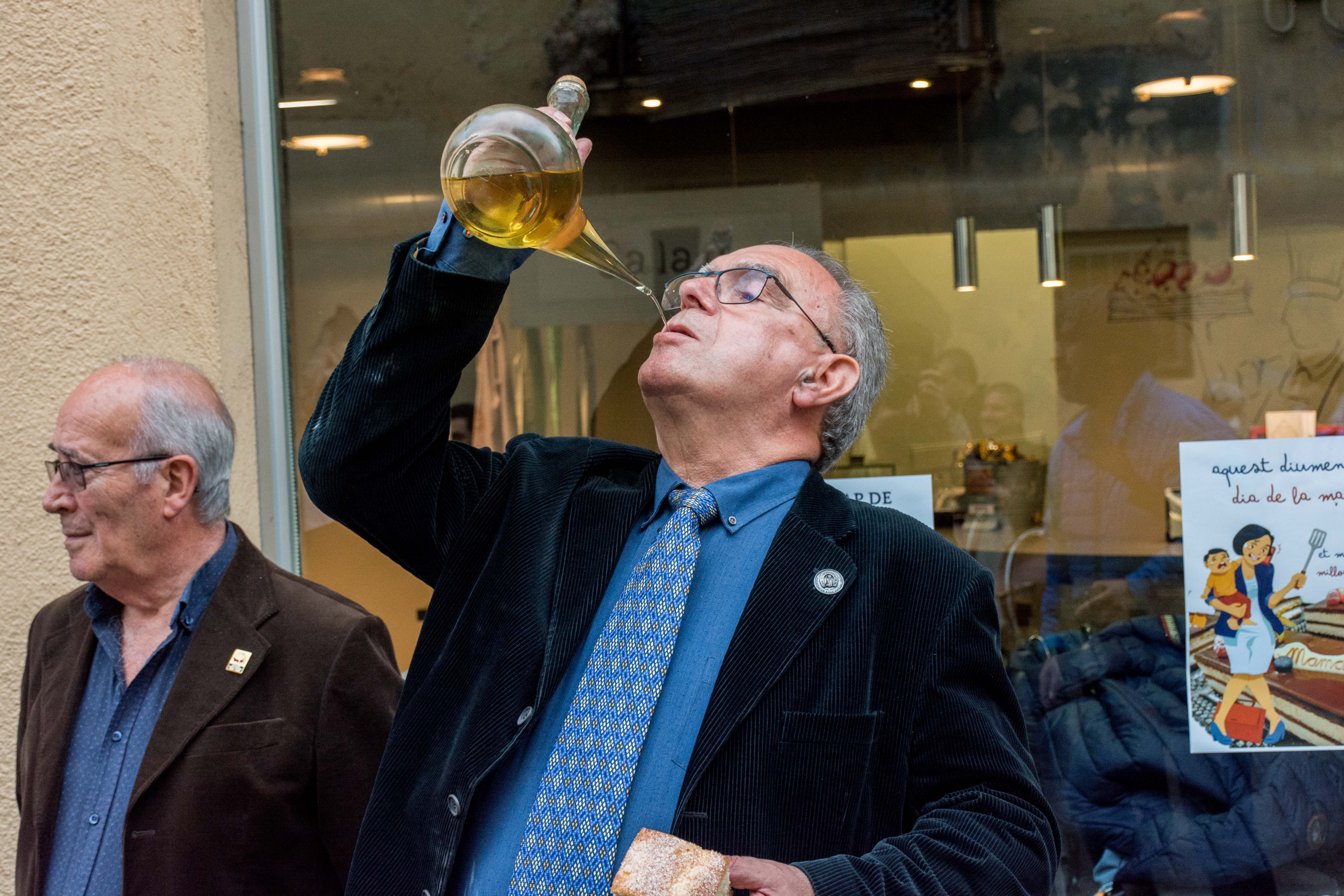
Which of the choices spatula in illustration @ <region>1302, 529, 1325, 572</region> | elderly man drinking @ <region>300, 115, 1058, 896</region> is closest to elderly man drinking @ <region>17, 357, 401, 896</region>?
elderly man drinking @ <region>300, 115, 1058, 896</region>

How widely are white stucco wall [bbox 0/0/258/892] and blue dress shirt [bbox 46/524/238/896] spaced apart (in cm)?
89

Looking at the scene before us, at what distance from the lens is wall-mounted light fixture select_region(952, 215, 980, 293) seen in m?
2.88

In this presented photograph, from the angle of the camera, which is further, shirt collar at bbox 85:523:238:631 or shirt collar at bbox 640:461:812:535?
shirt collar at bbox 85:523:238:631

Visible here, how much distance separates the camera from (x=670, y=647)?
4.71 ft

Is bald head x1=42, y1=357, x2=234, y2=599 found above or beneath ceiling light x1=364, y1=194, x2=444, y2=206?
beneath

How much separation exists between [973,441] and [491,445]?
133 cm

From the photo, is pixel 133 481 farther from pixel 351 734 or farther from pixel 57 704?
pixel 351 734

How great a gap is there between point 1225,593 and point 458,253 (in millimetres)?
2062

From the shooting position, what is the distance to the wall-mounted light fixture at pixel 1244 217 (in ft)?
8.95

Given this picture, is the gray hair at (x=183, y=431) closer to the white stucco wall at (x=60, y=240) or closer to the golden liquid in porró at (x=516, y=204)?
the white stucco wall at (x=60, y=240)

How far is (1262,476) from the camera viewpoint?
2607mm

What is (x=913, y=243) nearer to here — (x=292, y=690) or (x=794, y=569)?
(x=794, y=569)

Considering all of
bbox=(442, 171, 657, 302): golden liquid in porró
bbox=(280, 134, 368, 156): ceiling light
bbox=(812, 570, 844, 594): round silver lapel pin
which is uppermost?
bbox=(280, 134, 368, 156): ceiling light

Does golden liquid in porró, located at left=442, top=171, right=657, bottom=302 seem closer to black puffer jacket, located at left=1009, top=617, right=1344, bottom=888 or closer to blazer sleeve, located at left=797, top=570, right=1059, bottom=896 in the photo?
blazer sleeve, located at left=797, top=570, right=1059, bottom=896
